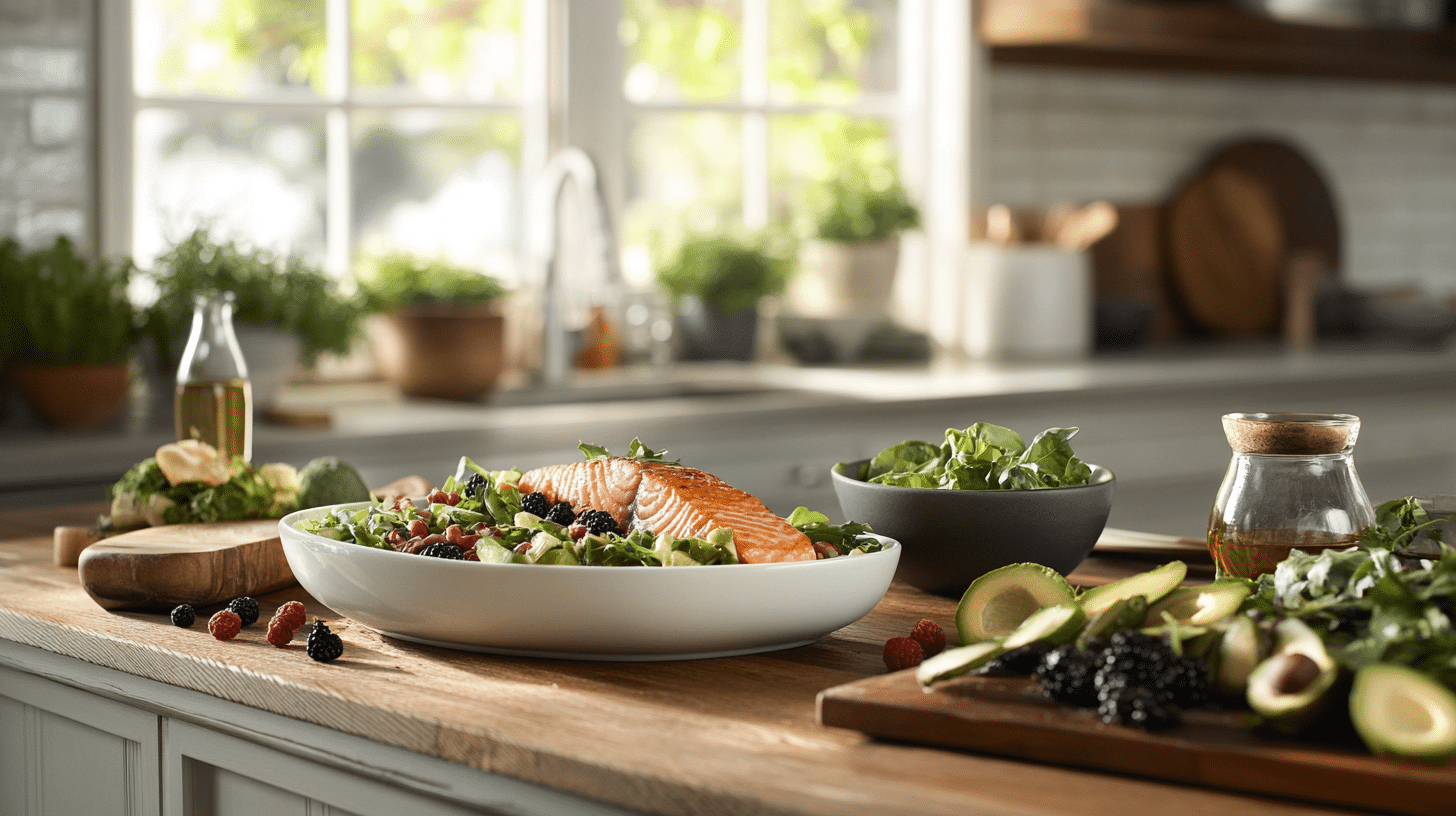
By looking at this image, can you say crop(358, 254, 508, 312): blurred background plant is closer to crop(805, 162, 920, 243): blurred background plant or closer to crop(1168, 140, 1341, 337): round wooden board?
crop(805, 162, 920, 243): blurred background plant

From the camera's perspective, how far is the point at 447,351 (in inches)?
116

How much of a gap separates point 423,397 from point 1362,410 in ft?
7.18

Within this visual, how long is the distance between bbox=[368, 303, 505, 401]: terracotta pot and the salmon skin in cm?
179

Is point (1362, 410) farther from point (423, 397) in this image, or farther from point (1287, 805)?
point (1287, 805)

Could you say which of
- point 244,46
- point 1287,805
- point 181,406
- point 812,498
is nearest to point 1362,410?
point 812,498

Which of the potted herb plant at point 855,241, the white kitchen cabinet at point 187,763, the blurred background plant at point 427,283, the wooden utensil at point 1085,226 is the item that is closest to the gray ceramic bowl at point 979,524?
the white kitchen cabinet at point 187,763

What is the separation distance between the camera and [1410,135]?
16.2 ft

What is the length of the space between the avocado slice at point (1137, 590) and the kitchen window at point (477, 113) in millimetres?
2100

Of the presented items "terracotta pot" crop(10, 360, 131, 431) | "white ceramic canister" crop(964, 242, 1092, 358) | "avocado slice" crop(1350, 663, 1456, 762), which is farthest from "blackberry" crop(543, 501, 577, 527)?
"white ceramic canister" crop(964, 242, 1092, 358)

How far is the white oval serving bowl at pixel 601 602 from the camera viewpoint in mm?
972

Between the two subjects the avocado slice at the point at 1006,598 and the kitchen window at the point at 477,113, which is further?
the kitchen window at the point at 477,113

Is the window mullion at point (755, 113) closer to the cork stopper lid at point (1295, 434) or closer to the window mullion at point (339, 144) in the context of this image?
Result: the window mullion at point (339, 144)

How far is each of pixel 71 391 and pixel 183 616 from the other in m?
1.41

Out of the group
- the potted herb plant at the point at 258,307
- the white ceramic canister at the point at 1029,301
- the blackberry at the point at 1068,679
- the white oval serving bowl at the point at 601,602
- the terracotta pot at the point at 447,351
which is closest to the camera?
the blackberry at the point at 1068,679
